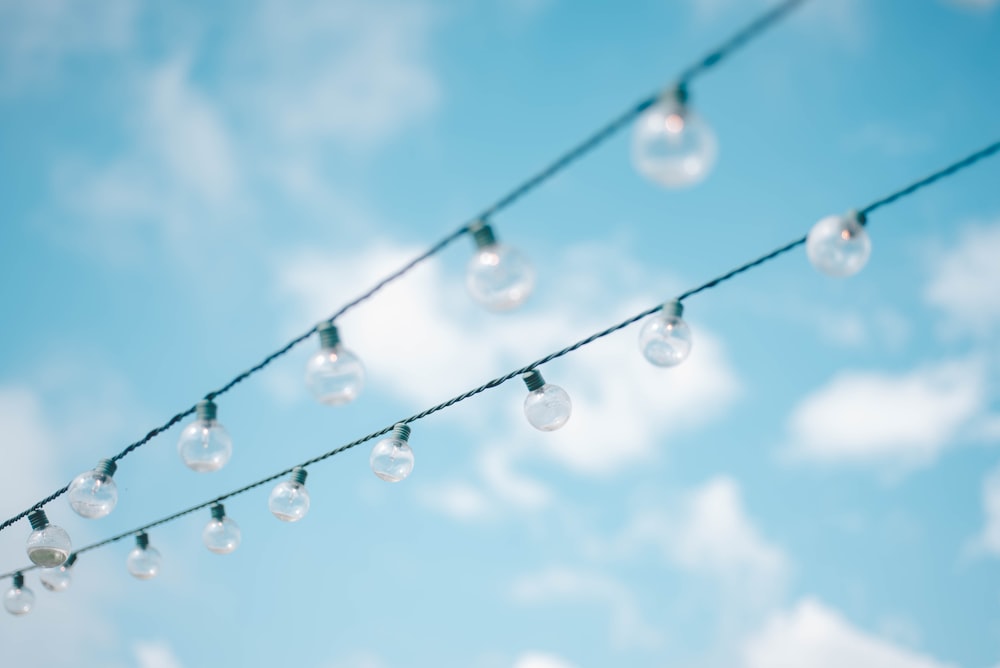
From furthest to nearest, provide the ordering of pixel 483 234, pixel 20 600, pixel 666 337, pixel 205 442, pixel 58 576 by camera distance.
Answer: pixel 20 600 < pixel 58 576 < pixel 205 442 < pixel 666 337 < pixel 483 234

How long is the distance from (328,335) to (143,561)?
4438mm

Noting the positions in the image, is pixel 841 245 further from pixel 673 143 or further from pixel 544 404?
pixel 544 404

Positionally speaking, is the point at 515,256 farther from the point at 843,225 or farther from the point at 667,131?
the point at 843,225

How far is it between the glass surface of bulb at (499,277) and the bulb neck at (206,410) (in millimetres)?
2147

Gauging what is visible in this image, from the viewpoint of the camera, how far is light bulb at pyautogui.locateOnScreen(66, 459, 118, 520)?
17.5 ft

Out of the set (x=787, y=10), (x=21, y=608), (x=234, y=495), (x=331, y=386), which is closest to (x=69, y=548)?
(x=234, y=495)

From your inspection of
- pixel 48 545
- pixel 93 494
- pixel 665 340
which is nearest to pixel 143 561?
pixel 48 545

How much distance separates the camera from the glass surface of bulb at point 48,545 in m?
6.33

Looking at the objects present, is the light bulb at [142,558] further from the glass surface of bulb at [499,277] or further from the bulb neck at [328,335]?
the glass surface of bulb at [499,277]

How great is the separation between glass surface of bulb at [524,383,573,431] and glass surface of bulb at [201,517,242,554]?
2.86m

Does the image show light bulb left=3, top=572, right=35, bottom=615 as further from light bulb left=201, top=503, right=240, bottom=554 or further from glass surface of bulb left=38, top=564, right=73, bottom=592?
light bulb left=201, top=503, right=240, bottom=554

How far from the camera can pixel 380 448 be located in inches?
203

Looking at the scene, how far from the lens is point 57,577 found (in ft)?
25.1

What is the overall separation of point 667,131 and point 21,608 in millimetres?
8602
